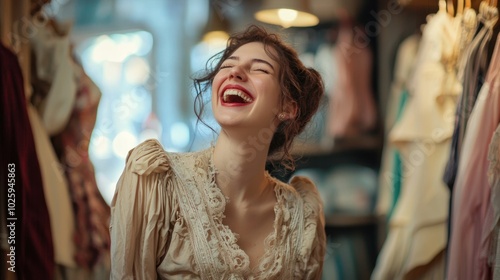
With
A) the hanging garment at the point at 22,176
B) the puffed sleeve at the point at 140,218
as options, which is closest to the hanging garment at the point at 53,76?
the hanging garment at the point at 22,176

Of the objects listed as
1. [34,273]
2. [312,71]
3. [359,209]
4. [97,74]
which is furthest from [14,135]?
[359,209]

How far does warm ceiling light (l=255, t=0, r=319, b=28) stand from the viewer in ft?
8.59

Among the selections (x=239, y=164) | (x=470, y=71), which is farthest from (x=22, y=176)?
(x=470, y=71)

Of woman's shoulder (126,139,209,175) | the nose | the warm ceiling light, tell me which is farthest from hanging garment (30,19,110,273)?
the nose

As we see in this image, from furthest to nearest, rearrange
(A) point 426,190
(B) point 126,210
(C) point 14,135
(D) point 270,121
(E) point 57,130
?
(E) point 57,130 → (A) point 426,190 → (C) point 14,135 → (D) point 270,121 → (B) point 126,210

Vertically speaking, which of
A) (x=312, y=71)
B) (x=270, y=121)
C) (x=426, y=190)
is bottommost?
(x=426, y=190)

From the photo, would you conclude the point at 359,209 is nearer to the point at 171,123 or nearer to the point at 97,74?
the point at 171,123

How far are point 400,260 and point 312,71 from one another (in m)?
0.93

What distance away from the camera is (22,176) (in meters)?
2.20

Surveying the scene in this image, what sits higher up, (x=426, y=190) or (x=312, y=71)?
(x=312, y=71)

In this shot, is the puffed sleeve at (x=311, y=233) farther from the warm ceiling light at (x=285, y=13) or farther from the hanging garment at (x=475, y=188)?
the warm ceiling light at (x=285, y=13)

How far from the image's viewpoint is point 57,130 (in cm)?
270

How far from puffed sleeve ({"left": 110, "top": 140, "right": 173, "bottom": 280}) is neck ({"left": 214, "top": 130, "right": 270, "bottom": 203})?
0.15 metres

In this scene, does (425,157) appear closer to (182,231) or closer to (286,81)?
(286,81)
